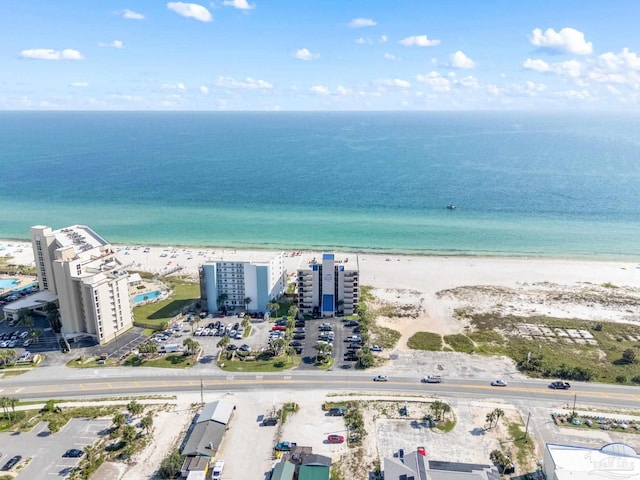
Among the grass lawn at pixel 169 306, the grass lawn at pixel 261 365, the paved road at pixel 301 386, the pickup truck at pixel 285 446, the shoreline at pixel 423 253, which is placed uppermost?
the shoreline at pixel 423 253

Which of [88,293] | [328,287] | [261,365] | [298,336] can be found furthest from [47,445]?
[328,287]

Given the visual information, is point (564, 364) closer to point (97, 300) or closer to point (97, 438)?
point (97, 438)

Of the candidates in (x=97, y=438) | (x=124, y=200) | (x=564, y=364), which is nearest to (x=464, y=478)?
(x=564, y=364)

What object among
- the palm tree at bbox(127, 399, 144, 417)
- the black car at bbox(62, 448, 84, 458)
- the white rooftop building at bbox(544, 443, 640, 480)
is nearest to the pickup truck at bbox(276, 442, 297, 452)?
the palm tree at bbox(127, 399, 144, 417)

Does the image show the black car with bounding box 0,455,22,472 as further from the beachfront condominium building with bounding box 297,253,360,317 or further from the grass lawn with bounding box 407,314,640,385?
the grass lawn with bounding box 407,314,640,385

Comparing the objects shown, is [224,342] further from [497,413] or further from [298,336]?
[497,413]

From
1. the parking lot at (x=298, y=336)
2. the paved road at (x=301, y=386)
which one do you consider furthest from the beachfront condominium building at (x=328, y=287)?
the paved road at (x=301, y=386)

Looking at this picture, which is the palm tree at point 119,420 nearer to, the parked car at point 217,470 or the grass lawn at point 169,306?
the parked car at point 217,470
